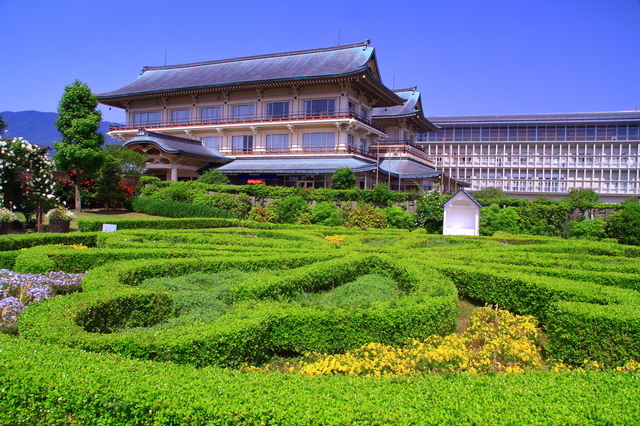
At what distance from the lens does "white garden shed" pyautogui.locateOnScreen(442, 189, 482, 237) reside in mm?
19797

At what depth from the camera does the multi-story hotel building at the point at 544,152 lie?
7288 cm

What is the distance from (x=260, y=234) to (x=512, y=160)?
235 ft

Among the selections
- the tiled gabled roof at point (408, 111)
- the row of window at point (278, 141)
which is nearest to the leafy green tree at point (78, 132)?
the row of window at point (278, 141)

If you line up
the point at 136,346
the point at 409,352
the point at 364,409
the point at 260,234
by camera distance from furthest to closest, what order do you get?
the point at 260,234
the point at 409,352
the point at 136,346
the point at 364,409

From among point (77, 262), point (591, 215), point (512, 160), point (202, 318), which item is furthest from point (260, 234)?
point (512, 160)

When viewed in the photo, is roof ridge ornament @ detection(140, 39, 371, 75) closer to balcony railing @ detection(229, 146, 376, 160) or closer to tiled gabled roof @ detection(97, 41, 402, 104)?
tiled gabled roof @ detection(97, 41, 402, 104)

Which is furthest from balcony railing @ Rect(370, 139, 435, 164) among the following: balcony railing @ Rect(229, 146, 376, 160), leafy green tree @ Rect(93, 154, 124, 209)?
leafy green tree @ Rect(93, 154, 124, 209)

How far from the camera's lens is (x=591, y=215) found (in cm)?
2281

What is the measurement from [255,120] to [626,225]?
2766cm

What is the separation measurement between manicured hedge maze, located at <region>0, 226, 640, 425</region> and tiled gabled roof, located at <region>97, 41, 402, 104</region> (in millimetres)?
25602

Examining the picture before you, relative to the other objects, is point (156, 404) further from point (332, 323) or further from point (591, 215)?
point (591, 215)

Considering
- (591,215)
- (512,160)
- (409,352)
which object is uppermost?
(512,160)

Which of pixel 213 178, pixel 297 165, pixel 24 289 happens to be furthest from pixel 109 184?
pixel 24 289

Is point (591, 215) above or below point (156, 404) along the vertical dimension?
above
